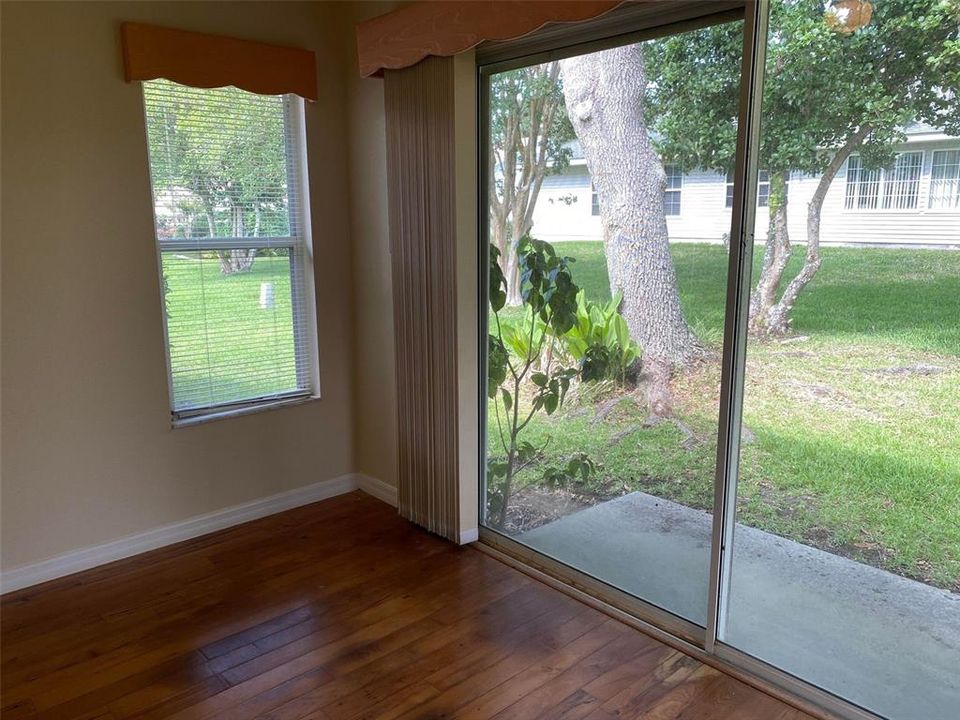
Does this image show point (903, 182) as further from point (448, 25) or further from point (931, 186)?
point (448, 25)

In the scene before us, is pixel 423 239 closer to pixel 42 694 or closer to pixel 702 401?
pixel 702 401

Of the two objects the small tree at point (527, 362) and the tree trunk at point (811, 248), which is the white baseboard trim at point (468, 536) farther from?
the tree trunk at point (811, 248)

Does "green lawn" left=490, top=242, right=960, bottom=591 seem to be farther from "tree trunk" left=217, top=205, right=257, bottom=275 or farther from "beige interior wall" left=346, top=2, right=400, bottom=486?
"tree trunk" left=217, top=205, right=257, bottom=275

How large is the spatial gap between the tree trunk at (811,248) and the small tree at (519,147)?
93cm

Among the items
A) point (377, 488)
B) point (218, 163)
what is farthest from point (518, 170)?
point (377, 488)

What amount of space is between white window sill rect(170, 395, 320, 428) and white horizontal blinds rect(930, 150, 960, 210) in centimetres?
270

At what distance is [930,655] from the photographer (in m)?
1.90

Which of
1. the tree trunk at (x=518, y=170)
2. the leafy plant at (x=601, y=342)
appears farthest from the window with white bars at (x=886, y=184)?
the tree trunk at (x=518, y=170)

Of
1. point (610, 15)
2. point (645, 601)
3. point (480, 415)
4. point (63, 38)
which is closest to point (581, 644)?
point (645, 601)

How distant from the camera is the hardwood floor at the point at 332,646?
6.95ft

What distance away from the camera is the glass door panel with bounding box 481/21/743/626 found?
2266 millimetres

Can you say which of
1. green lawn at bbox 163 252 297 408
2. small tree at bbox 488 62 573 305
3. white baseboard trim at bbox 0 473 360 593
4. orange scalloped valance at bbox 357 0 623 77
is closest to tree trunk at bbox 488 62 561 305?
small tree at bbox 488 62 573 305

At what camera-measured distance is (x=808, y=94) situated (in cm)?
193

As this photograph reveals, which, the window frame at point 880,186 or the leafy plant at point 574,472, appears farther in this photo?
the leafy plant at point 574,472
